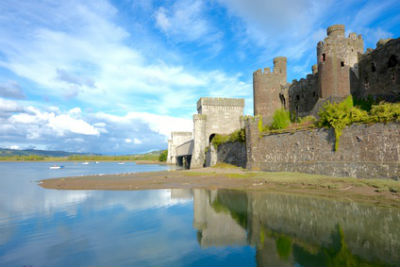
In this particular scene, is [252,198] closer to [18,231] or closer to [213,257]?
[213,257]

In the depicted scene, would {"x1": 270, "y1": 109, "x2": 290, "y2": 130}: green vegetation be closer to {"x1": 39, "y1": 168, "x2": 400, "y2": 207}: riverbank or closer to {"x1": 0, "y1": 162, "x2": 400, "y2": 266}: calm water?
{"x1": 39, "y1": 168, "x2": 400, "y2": 207}: riverbank

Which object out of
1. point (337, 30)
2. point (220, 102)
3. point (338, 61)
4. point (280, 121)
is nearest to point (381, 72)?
point (338, 61)

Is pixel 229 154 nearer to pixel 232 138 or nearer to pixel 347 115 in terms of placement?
pixel 232 138

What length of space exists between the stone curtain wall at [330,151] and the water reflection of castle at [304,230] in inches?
179

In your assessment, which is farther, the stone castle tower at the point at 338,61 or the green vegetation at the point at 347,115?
the stone castle tower at the point at 338,61

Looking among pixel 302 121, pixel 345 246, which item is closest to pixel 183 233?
pixel 345 246

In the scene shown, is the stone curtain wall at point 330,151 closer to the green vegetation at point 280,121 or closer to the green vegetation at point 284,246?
the green vegetation at point 280,121

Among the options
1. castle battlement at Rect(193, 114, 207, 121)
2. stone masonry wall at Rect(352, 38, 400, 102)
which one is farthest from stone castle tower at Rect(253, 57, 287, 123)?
stone masonry wall at Rect(352, 38, 400, 102)

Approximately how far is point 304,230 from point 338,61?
2071 centimetres

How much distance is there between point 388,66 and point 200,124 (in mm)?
26693

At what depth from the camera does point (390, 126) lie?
1602cm

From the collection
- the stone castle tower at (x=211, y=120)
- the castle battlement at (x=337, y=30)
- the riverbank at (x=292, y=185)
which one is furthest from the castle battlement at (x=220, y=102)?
the castle battlement at (x=337, y=30)

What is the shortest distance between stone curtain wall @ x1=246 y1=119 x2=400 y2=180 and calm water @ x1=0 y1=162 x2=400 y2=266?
183 inches

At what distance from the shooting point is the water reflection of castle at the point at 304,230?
26.0 ft
